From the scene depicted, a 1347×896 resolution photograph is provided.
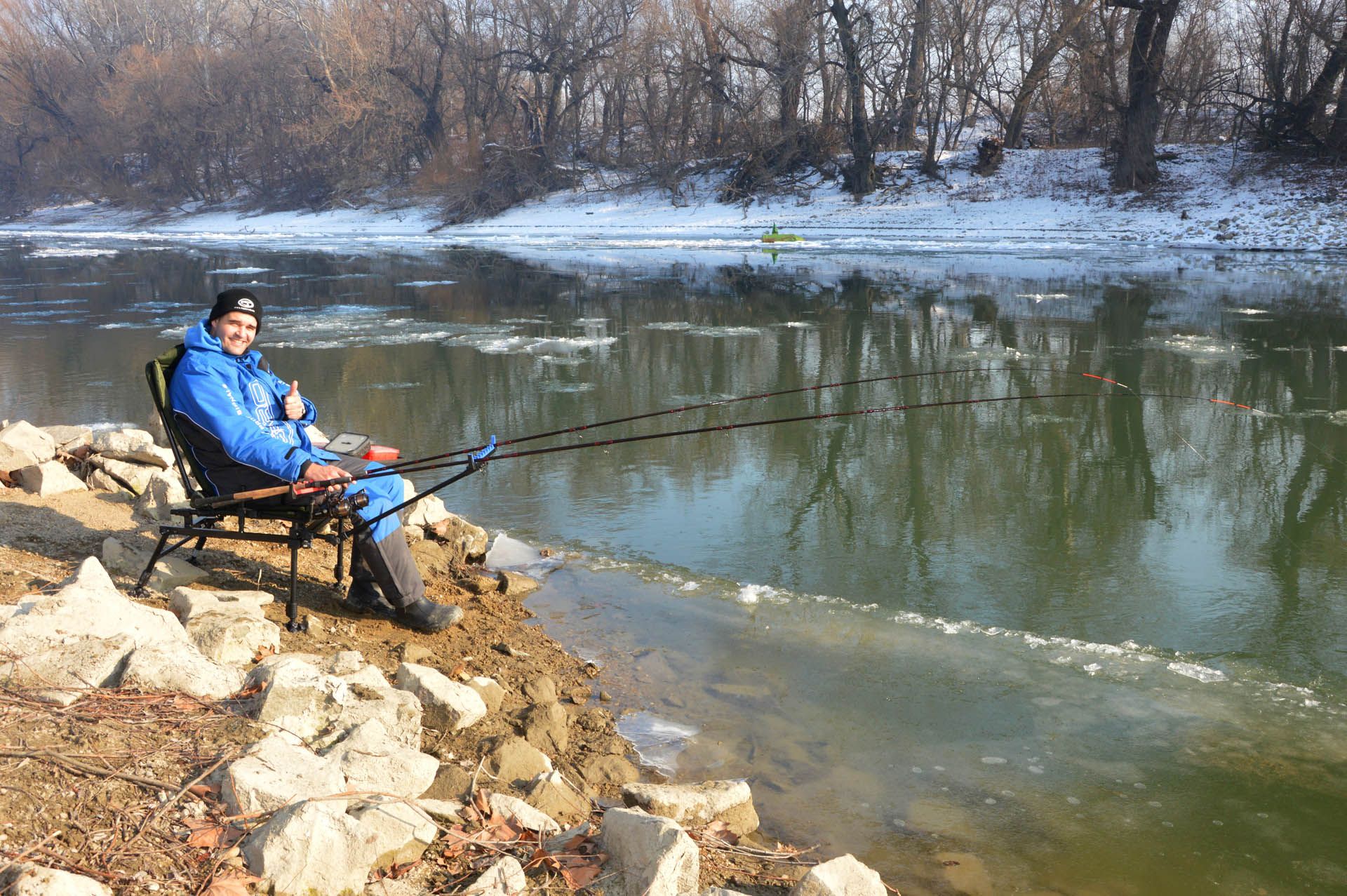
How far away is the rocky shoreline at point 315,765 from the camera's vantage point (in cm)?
260

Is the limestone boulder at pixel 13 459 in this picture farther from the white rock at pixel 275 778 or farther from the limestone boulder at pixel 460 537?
the white rock at pixel 275 778

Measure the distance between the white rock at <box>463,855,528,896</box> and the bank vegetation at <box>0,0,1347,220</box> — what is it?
3085 cm

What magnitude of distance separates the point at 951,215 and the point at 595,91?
1749 cm

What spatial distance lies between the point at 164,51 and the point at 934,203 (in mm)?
38603

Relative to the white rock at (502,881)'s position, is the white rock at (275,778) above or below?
above

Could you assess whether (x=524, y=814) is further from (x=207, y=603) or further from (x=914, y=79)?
(x=914, y=79)

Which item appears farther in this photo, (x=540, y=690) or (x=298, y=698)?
(x=540, y=690)

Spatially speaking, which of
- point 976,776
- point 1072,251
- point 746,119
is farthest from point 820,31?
point 976,776

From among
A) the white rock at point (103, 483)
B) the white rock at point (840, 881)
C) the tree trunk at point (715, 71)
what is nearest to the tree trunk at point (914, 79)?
the tree trunk at point (715, 71)

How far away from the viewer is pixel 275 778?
9.30 feet

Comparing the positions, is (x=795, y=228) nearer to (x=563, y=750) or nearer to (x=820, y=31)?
(x=820, y=31)

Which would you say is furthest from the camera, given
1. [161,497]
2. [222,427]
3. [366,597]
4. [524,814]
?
[161,497]

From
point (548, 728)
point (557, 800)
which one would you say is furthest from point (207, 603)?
point (557, 800)

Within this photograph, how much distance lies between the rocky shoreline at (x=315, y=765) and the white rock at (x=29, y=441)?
6.13ft
